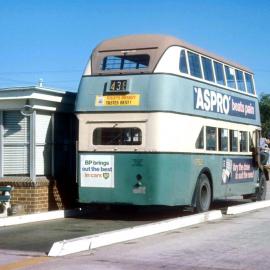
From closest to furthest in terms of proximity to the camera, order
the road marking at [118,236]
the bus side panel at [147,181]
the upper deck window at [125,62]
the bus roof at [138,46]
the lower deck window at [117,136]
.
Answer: the road marking at [118,236] → the bus side panel at [147,181] → the lower deck window at [117,136] → the bus roof at [138,46] → the upper deck window at [125,62]

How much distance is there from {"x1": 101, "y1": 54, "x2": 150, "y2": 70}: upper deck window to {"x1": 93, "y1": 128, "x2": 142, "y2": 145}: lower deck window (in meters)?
1.47

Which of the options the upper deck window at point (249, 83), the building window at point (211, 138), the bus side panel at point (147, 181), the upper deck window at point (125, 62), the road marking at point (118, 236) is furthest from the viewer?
the upper deck window at point (249, 83)

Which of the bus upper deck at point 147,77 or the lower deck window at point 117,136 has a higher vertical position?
the bus upper deck at point 147,77

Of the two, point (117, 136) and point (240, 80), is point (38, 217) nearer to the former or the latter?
point (117, 136)

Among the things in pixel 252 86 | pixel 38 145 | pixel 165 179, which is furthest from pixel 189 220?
pixel 252 86

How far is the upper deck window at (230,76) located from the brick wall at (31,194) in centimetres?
566

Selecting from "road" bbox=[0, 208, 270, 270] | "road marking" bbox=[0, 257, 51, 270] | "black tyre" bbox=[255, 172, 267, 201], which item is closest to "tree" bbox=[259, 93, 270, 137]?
"black tyre" bbox=[255, 172, 267, 201]

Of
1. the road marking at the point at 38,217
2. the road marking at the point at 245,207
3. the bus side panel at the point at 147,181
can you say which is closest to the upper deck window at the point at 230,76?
the road marking at the point at 245,207

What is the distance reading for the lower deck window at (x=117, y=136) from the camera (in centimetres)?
1382

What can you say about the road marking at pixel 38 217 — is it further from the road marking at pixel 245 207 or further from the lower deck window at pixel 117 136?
the road marking at pixel 245 207

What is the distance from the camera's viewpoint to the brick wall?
14648 mm

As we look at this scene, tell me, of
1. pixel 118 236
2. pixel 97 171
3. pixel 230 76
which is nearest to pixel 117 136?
pixel 97 171

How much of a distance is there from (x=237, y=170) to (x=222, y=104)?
215cm

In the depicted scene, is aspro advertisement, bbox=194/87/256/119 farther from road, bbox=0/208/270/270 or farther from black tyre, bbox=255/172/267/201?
road, bbox=0/208/270/270
